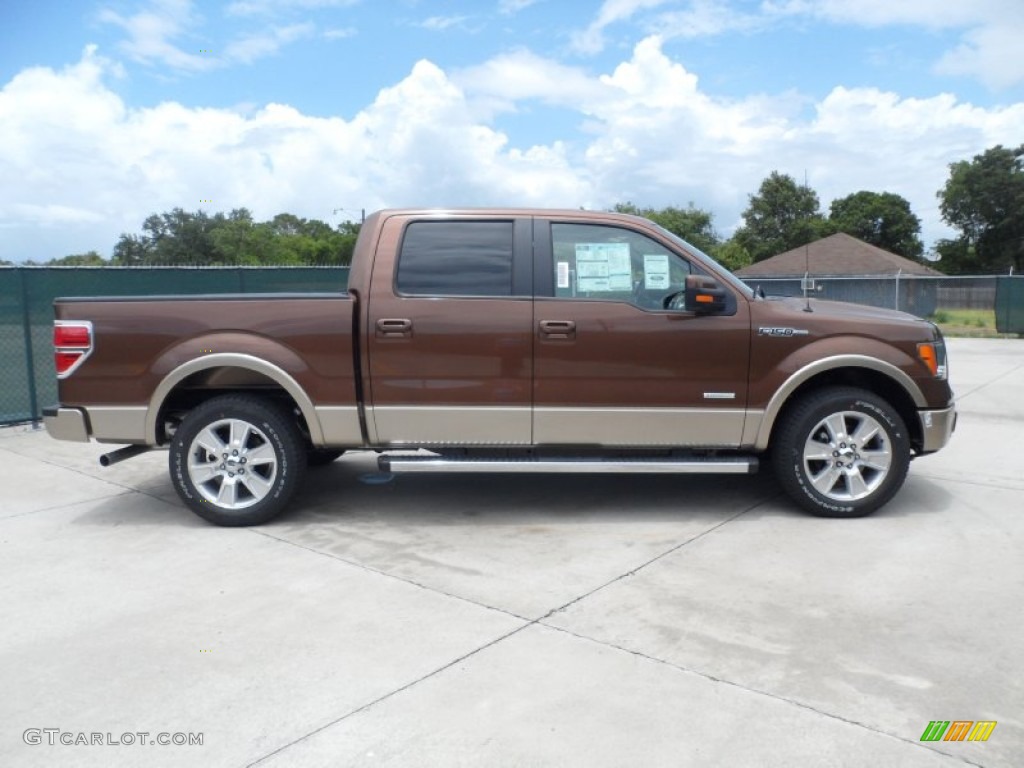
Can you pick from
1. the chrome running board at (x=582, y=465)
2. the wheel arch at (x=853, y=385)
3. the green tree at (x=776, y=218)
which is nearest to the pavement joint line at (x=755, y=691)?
the chrome running board at (x=582, y=465)

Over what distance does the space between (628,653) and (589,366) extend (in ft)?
6.89

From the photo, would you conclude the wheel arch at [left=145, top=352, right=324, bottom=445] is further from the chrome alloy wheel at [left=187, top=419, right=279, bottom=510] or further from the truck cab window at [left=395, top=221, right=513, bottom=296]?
the truck cab window at [left=395, top=221, right=513, bottom=296]

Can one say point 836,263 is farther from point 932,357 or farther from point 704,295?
point 704,295

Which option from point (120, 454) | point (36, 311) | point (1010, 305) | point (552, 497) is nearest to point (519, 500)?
point (552, 497)

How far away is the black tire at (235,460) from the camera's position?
5.24 meters

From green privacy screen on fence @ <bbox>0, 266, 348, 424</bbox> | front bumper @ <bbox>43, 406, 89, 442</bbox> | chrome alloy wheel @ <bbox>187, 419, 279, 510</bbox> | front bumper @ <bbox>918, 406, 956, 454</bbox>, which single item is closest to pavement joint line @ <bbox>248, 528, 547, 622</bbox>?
chrome alloy wheel @ <bbox>187, 419, 279, 510</bbox>

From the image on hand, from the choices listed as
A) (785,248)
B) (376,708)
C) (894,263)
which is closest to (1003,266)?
(785,248)

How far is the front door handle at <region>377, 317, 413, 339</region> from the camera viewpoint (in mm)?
5172

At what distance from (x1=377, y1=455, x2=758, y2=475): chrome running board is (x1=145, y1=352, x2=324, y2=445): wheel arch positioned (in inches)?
26.9

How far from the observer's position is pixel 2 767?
2.78 meters

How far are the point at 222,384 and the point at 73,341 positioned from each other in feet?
3.11

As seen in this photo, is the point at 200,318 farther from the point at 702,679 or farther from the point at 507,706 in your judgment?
the point at 702,679

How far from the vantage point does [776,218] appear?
54.1 m

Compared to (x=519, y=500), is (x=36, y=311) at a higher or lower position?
higher
